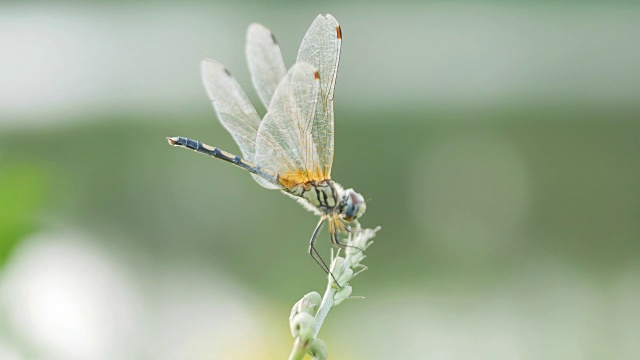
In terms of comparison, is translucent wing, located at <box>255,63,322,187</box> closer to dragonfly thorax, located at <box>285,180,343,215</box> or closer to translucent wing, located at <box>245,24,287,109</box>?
dragonfly thorax, located at <box>285,180,343,215</box>

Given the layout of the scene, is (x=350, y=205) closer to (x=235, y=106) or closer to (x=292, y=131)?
(x=292, y=131)

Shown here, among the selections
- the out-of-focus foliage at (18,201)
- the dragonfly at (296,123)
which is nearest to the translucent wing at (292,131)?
the dragonfly at (296,123)

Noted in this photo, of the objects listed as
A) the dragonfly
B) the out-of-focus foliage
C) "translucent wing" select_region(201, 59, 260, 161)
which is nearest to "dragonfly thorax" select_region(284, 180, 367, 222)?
the dragonfly

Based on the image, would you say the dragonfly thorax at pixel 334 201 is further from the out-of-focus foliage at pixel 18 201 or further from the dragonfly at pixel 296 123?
the out-of-focus foliage at pixel 18 201

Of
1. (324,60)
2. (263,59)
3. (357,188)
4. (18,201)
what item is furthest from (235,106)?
(357,188)

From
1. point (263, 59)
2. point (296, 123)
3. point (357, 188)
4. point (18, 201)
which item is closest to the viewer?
point (18, 201)

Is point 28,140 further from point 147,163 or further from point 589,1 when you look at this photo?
point 589,1
